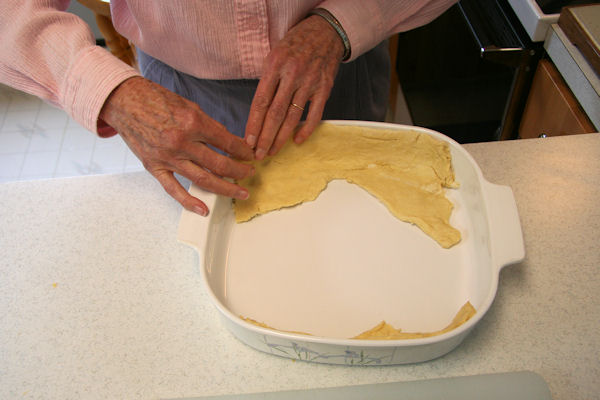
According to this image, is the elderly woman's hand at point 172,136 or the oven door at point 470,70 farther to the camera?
the oven door at point 470,70

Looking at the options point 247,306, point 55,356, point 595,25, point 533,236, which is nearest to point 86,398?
point 55,356

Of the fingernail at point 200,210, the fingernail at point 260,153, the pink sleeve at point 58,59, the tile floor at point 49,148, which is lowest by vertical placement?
the tile floor at point 49,148

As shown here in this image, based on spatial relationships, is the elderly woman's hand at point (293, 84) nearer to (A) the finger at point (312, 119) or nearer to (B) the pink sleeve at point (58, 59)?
(A) the finger at point (312, 119)

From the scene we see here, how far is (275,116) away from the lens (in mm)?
660

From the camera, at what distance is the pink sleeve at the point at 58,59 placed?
61cm

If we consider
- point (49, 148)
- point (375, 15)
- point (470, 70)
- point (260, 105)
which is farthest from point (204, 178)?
point (49, 148)

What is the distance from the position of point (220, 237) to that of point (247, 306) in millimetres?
115

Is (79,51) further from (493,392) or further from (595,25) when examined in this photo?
(595,25)

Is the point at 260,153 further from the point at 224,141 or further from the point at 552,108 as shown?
the point at 552,108

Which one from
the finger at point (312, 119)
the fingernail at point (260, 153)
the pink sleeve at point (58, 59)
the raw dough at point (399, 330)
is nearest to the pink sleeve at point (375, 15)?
the finger at point (312, 119)

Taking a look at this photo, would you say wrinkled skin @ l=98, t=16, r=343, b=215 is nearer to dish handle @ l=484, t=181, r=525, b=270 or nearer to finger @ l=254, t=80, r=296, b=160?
finger @ l=254, t=80, r=296, b=160

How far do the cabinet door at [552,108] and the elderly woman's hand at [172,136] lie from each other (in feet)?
2.22

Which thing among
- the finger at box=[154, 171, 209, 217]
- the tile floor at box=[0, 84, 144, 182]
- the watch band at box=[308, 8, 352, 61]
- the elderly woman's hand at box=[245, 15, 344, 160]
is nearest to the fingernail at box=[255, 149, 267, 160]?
the elderly woman's hand at box=[245, 15, 344, 160]

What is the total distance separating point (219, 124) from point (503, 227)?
39 cm
